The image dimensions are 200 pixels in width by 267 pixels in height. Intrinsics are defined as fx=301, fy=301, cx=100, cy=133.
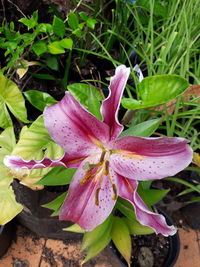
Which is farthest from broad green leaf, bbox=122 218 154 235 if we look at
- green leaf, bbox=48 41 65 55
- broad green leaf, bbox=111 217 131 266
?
green leaf, bbox=48 41 65 55

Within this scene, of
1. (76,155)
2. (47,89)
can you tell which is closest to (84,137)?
(76,155)

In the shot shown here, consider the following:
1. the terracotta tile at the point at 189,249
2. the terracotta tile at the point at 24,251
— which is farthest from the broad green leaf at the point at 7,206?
the terracotta tile at the point at 189,249

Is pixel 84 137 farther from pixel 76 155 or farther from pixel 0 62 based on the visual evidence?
pixel 0 62

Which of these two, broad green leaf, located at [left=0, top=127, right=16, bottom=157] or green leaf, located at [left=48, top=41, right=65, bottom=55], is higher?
green leaf, located at [left=48, top=41, right=65, bottom=55]

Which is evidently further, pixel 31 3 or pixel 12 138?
pixel 31 3

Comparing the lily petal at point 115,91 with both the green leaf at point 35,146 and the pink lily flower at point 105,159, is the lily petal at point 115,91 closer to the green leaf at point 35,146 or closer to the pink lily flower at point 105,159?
the pink lily flower at point 105,159

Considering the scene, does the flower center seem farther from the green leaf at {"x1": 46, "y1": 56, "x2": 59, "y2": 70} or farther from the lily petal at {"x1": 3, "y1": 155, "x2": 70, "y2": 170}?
the green leaf at {"x1": 46, "y1": 56, "x2": 59, "y2": 70}

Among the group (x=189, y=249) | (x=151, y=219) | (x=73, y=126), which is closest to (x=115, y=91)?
(x=73, y=126)

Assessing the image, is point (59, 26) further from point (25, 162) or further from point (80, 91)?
point (25, 162)
